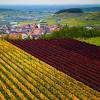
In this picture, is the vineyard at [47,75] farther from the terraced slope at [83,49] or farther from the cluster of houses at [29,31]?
the cluster of houses at [29,31]

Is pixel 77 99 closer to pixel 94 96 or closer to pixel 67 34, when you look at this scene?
pixel 94 96

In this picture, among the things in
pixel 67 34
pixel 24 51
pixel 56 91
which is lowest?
pixel 67 34

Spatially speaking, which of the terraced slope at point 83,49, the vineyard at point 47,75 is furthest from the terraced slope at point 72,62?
the terraced slope at point 83,49

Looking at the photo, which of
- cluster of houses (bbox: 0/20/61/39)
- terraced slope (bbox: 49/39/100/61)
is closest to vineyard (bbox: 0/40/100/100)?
terraced slope (bbox: 49/39/100/61)

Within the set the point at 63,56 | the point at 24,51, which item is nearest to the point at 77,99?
the point at 63,56

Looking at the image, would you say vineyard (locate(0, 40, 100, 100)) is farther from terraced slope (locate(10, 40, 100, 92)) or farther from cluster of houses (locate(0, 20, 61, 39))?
cluster of houses (locate(0, 20, 61, 39))

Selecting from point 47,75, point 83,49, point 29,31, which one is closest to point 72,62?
point 47,75

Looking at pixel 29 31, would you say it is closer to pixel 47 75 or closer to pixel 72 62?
pixel 72 62
